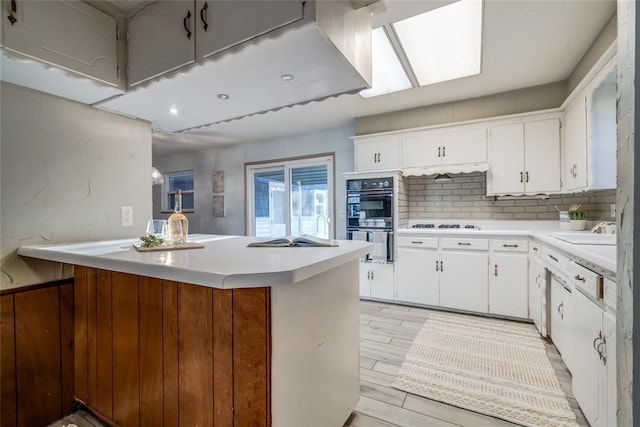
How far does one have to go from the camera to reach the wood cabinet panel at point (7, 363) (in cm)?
146

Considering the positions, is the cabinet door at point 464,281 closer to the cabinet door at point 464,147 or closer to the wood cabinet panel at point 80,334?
the cabinet door at point 464,147

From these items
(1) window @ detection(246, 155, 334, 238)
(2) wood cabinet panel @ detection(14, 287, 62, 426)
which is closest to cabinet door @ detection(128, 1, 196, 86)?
(2) wood cabinet panel @ detection(14, 287, 62, 426)

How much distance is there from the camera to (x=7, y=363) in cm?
148

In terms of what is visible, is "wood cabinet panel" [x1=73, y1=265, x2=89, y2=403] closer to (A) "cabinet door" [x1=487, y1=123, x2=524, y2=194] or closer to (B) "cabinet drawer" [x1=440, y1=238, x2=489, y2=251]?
(B) "cabinet drawer" [x1=440, y1=238, x2=489, y2=251]

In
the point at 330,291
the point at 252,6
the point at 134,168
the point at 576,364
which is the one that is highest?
the point at 252,6

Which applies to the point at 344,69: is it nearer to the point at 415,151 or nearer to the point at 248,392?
the point at 248,392

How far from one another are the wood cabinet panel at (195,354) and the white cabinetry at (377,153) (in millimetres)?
3177

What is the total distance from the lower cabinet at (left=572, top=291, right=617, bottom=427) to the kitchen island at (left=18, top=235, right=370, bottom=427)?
1.08 meters

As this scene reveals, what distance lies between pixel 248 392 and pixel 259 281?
18.8 inches

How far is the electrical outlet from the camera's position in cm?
200

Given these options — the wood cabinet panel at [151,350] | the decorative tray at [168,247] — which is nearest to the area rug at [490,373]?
the wood cabinet panel at [151,350]

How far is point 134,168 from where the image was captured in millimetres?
2076

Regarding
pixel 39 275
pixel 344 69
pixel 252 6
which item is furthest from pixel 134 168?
pixel 344 69

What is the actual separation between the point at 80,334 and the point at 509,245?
358cm
